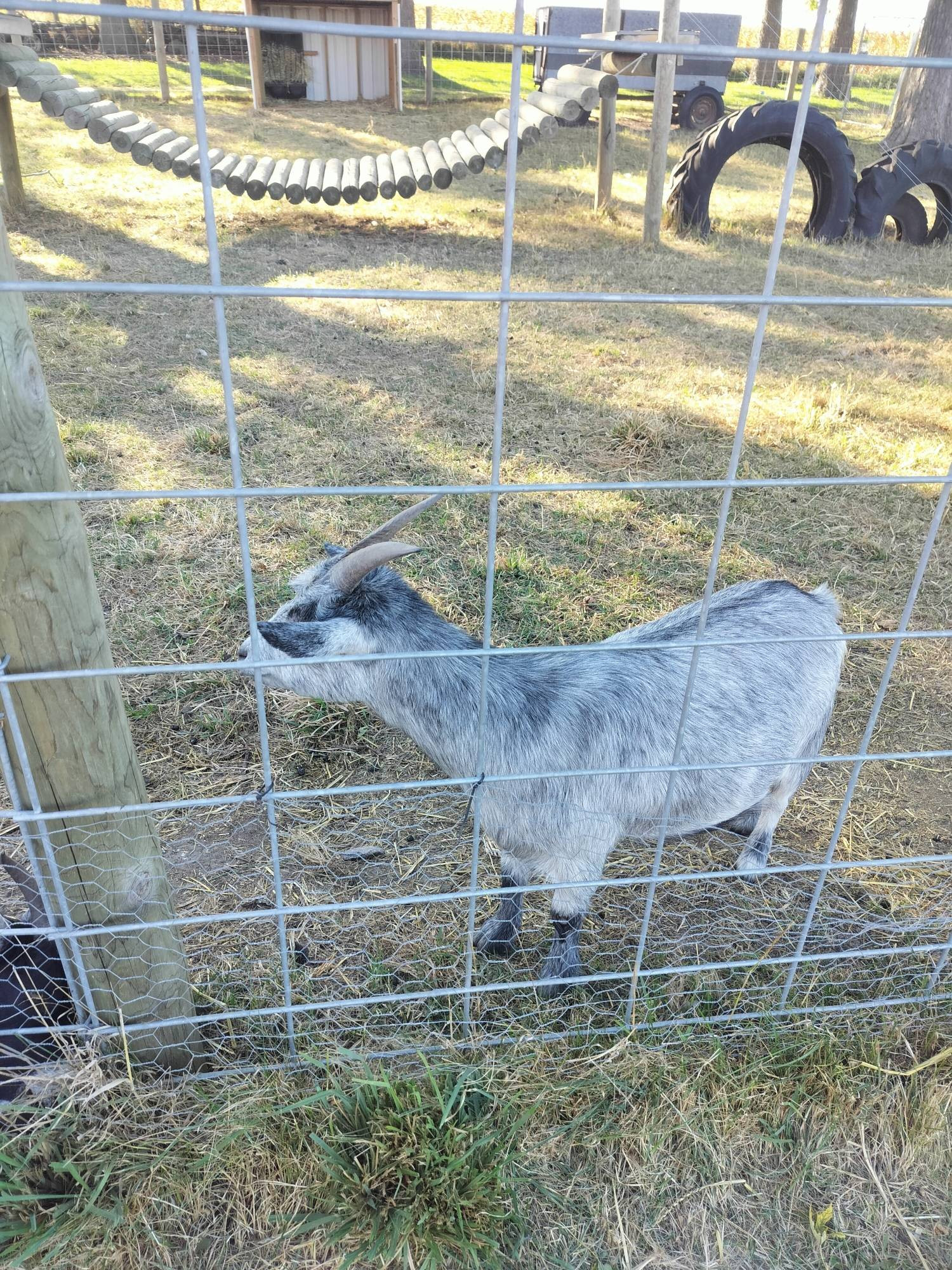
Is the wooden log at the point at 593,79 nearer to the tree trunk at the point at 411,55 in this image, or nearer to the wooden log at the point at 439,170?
the wooden log at the point at 439,170

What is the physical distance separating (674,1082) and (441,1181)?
0.59 m

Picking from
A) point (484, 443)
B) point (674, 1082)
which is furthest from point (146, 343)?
point (674, 1082)

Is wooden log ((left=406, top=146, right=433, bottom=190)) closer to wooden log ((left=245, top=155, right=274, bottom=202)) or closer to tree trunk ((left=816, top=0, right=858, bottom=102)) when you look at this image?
wooden log ((left=245, top=155, right=274, bottom=202))

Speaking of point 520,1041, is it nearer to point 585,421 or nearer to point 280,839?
point 280,839

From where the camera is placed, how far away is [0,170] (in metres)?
8.45

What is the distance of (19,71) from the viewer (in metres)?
6.89

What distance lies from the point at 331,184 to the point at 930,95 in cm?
884

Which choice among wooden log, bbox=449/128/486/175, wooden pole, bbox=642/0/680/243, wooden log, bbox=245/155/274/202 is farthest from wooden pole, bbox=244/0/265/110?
wooden pole, bbox=642/0/680/243

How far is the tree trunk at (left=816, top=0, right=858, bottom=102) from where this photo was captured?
18016 millimetres

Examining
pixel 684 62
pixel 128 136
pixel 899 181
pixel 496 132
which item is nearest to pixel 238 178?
pixel 128 136

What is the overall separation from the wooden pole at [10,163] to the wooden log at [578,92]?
4.64 metres

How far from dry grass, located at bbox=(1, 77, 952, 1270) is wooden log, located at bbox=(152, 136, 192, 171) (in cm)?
63

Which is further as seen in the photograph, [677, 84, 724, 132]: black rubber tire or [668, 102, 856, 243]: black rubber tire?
Answer: [677, 84, 724, 132]: black rubber tire

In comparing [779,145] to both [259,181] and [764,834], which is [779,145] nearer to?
[259,181]
